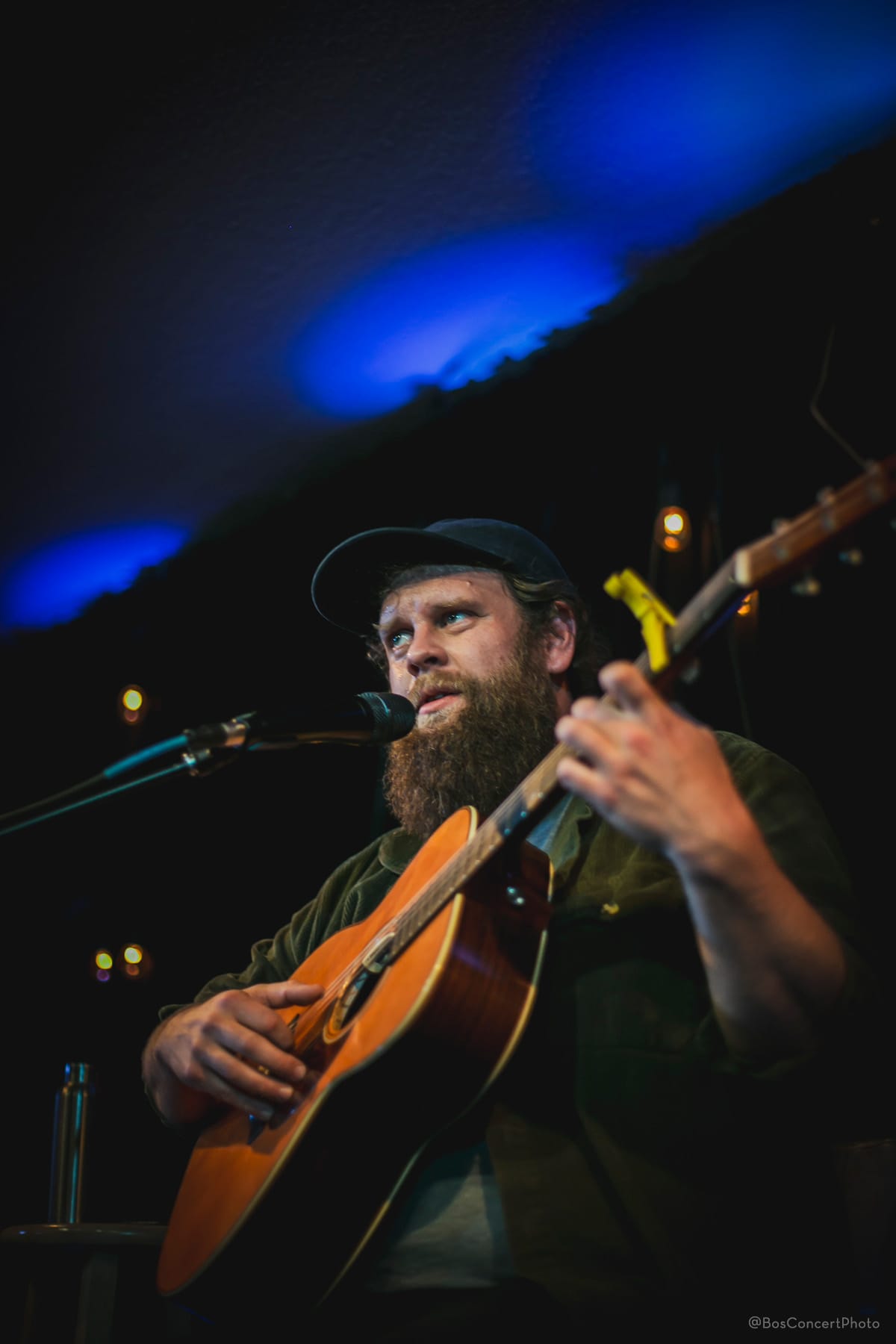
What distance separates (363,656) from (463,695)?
6.74ft

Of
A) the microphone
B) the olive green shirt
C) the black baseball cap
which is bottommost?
the olive green shirt

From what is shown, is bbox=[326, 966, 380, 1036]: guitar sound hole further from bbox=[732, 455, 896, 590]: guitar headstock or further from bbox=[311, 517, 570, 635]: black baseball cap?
bbox=[311, 517, 570, 635]: black baseball cap

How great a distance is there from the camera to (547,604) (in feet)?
10.6

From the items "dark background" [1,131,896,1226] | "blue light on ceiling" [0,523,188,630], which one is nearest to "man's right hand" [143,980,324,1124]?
"dark background" [1,131,896,1226]

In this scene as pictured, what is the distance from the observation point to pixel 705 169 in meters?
3.19

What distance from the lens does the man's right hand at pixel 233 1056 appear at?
208 cm

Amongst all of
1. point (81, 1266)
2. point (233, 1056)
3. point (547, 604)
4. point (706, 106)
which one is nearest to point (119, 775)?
point (233, 1056)

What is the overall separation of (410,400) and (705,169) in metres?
1.50

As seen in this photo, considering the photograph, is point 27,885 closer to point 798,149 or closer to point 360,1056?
point 360,1056

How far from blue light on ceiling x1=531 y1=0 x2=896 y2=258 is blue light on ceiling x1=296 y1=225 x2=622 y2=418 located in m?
0.24

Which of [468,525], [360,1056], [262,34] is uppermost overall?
[262,34]

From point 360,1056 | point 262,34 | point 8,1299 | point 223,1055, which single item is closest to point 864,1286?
point 360,1056

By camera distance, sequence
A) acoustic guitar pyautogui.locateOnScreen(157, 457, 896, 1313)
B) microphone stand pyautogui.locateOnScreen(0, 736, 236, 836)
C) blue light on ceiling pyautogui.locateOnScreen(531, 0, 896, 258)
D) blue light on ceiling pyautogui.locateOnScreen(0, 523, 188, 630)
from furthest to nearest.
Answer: blue light on ceiling pyautogui.locateOnScreen(0, 523, 188, 630), blue light on ceiling pyautogui.locateOnScreen(531, 0, 896, 258), microphone stand pyautogui.locateOnScreen(0, 736, 236, 836), acoustic guitar pyautogui.locateOnScreen(157, 457, 896, 1313)

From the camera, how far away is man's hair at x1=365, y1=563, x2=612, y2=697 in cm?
317
